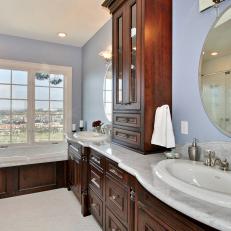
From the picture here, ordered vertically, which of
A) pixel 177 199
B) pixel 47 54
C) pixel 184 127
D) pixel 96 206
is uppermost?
pixel 47 54

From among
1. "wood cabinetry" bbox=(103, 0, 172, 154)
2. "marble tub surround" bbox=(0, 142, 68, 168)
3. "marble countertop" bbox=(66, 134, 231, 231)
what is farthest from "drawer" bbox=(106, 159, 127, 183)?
"marble tub surround" bbox=(0, 142, 68, 168)

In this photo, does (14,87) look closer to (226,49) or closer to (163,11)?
(163,11)

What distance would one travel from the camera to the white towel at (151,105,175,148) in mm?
1586

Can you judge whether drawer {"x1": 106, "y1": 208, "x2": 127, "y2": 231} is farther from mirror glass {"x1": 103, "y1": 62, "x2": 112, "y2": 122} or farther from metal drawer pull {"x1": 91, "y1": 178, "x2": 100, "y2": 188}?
mirror glass {"x1": 103, "y1": 62, "x2": 112, "y2": 122}

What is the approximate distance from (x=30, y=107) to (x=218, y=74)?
3.33 metres

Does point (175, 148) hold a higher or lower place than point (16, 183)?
higher

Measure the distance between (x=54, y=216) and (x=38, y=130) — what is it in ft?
6.25

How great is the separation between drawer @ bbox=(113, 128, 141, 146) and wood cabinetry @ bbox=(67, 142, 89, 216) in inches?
16.6

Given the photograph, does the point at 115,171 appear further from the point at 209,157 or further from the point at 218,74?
the point at 218,74

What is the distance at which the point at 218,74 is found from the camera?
4.39 ft

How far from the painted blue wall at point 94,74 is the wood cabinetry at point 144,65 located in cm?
114

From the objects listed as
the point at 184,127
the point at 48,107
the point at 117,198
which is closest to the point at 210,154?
the point at 184,127

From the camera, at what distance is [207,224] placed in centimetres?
69

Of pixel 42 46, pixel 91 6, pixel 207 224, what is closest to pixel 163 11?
pixel 91 6
